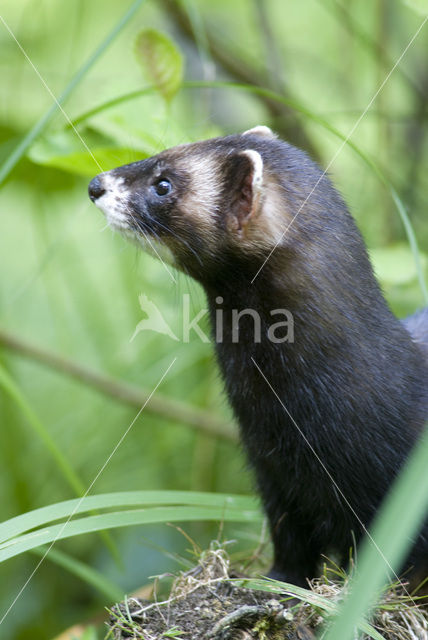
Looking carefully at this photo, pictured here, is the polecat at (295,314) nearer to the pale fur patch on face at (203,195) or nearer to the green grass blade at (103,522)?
the pale fur patch on face at (203,195)

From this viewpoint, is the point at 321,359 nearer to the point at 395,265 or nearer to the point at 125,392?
the point at 395,265

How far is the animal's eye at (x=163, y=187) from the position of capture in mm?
2107

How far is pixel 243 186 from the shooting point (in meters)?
1.98

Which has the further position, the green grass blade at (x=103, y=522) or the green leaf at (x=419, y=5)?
the green leaf at (x=419, y=5)

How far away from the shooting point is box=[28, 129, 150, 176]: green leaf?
237 cm

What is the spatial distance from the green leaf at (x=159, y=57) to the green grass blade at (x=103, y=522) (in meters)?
1.40

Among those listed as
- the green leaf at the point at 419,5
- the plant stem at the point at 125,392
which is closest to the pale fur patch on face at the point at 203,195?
the green leaf at the point at 419,5

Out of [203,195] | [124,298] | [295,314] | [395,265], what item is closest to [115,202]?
[203,195]

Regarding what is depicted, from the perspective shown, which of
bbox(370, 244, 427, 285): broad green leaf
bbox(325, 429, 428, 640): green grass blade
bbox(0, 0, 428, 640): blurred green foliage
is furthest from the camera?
bbox(0, 0, 428, 640): blurred green foliage

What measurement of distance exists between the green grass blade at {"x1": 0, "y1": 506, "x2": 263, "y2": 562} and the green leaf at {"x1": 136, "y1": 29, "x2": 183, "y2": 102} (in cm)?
140

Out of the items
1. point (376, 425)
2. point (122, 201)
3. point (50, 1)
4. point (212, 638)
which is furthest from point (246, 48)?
point (212, 638)

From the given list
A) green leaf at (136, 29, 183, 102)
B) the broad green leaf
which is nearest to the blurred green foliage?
the broad green leaf

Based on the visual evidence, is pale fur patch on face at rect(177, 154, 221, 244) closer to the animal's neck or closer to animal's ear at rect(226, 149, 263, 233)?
animal's ear at rect(226, 149, 263, 233)

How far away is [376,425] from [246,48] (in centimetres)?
450
